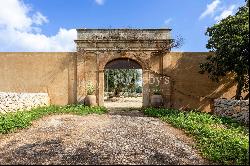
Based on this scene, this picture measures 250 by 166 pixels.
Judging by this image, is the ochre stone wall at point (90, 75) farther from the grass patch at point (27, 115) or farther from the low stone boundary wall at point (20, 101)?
the grass patch at point (27, 115)

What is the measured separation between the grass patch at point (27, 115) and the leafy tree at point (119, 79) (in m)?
16.2

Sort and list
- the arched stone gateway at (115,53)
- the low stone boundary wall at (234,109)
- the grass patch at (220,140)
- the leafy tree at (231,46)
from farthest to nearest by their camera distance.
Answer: the arched stone gateway at (115,53) → the leafy tree at (231,46) → the low stone boundary wall at (234,109) → the grass patch at (220,140)

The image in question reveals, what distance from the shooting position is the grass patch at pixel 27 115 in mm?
10789

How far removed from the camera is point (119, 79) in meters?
33.5

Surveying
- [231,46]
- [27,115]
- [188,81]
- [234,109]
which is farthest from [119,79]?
[27,115]

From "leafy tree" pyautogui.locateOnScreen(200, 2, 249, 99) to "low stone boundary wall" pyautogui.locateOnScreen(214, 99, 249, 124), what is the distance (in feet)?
4.82

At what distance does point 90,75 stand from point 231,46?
7.63 meters

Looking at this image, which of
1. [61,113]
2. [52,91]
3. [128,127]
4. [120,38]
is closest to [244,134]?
[128,127]

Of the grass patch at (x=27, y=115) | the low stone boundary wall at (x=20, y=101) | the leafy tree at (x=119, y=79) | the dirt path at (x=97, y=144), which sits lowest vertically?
the dirt path at (x=97, y=144)

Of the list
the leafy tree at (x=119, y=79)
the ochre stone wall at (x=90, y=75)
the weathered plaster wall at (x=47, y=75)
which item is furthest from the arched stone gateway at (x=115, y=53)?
the leafy tree at (x=119, y=79)

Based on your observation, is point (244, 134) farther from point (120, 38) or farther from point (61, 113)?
point (120, 38)

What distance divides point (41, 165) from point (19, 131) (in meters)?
3.96

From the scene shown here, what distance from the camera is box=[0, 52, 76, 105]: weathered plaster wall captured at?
18.0 metres

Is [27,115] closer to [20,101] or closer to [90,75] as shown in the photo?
[20,101]
